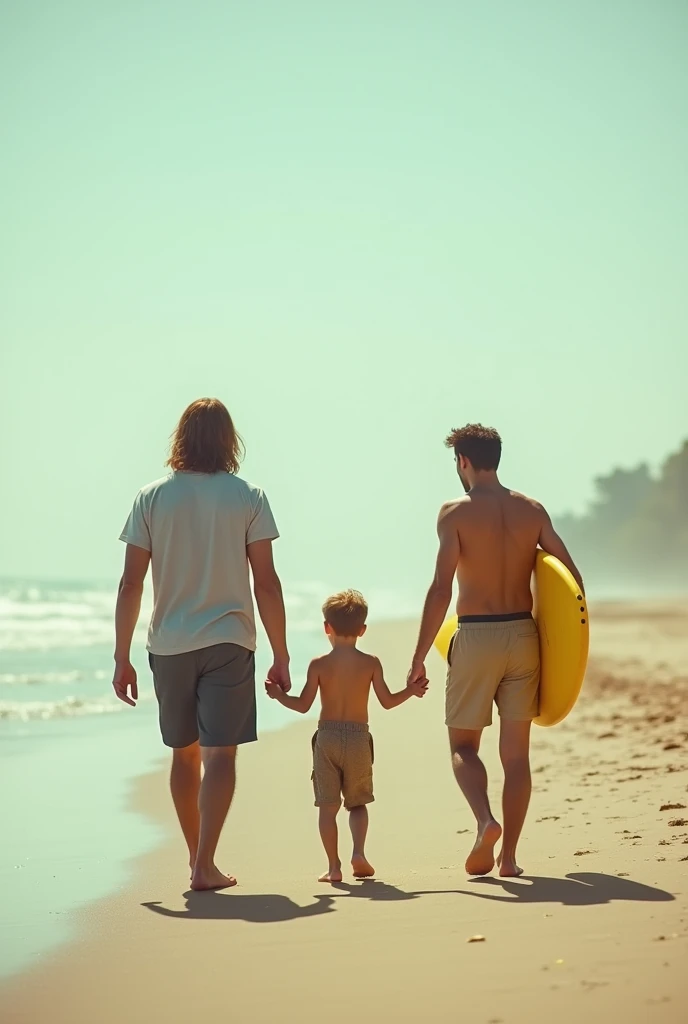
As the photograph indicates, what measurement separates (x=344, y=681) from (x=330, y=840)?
2.27 feet

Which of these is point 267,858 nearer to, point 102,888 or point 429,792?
point 102,888

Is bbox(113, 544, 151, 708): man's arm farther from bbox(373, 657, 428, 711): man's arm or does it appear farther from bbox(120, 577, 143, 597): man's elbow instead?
bbox(373, 657, 428, 711): man's arm

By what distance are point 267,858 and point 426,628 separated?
5.54 ft

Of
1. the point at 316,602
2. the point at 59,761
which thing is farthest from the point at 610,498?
the point at 59,761

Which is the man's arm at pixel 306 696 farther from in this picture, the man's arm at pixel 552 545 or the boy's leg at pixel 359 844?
the man's arm at pixel 552 545

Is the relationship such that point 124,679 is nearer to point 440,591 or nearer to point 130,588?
point 130,588

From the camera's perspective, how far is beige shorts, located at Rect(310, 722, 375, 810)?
5674 mm

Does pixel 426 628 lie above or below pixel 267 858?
above

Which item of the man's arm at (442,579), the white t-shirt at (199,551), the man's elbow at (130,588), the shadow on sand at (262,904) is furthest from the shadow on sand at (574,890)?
the man's elbow at (130,588)

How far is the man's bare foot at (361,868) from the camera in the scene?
5.56m

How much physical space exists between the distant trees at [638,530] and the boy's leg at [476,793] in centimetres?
12633

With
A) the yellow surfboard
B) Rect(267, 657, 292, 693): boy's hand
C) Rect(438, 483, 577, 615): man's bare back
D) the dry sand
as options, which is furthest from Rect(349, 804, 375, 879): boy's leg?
Rect(438, 483, 577, 615): man's bare back

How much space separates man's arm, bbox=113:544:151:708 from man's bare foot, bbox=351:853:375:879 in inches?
46.5

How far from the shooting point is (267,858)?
21.2ft
